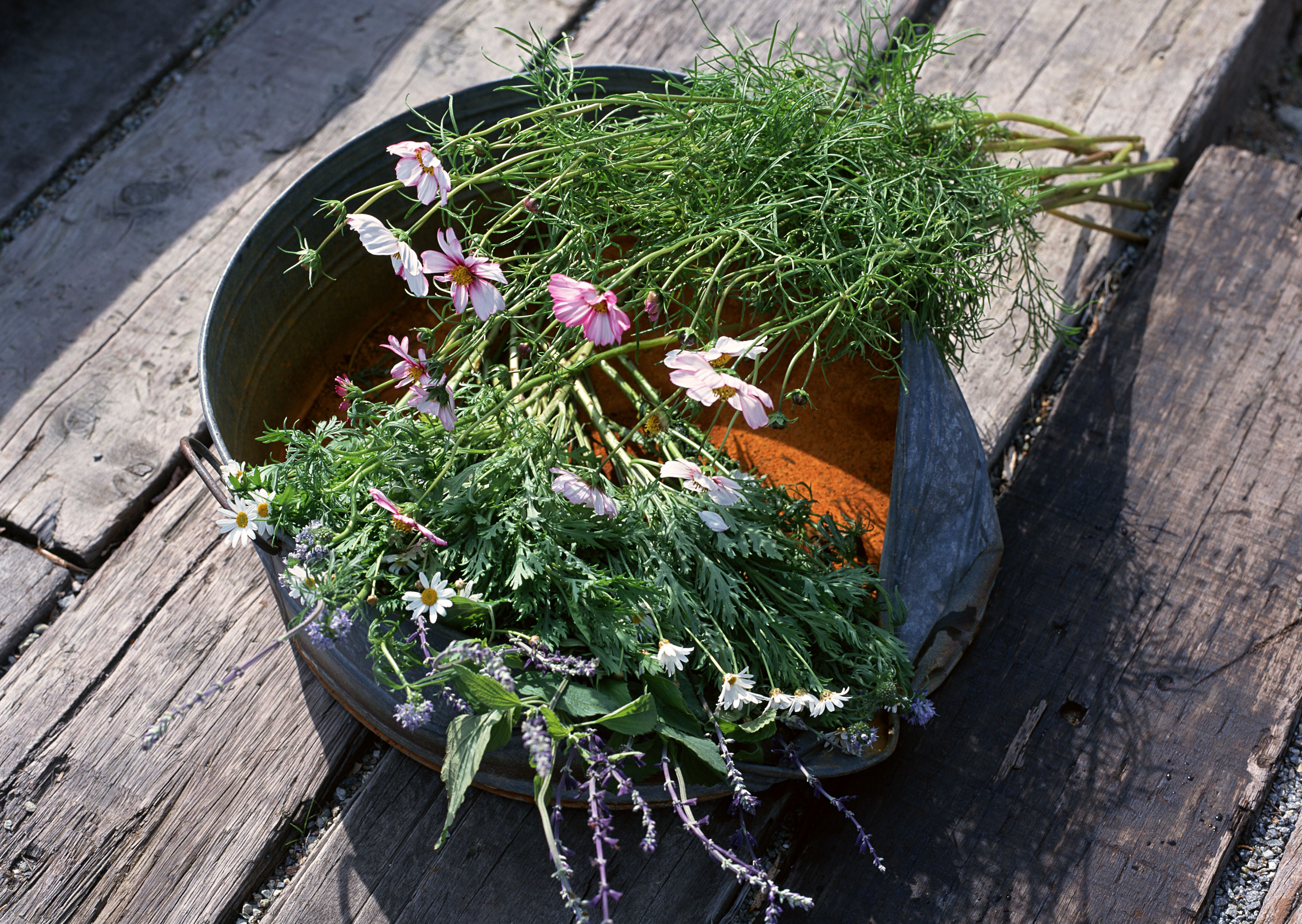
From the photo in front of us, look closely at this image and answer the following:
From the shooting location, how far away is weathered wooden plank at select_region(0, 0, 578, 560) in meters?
1.91

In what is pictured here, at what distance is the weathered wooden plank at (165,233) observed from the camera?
191 cm

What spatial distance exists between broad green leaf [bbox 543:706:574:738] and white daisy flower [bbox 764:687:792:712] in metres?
0.28

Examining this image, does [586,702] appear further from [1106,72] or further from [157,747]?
[1106,72]

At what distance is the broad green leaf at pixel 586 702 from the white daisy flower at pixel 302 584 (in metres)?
0.34

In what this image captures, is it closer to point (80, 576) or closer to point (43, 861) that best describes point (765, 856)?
point (43, 861)

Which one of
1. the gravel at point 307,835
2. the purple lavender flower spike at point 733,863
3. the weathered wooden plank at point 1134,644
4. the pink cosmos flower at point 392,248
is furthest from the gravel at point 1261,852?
the pink cosmos flower at point 392,248

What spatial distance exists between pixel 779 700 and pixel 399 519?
54cm

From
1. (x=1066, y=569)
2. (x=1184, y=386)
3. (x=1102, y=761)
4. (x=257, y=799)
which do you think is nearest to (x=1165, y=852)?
(x=1102, y=761)

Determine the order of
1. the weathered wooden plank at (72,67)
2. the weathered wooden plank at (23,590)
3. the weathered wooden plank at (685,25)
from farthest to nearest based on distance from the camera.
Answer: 1. the weathered wooden plank at (685,25)
2. the weathered wooden plank at (72,67)
3. the weathered wooden plank at (23,590)

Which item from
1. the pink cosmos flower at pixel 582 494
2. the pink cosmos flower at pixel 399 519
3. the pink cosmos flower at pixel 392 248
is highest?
the pink cosmos flower at pixel 392 248

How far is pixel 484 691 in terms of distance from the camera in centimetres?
112

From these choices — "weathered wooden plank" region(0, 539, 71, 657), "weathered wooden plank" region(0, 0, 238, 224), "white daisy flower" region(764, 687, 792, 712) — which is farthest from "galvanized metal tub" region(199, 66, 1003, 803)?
"weathered wooden plank" region(0, 0, 238, 224)

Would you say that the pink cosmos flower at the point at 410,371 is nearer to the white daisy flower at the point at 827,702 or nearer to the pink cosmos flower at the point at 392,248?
the pink cosmos flower at the point at 392,248

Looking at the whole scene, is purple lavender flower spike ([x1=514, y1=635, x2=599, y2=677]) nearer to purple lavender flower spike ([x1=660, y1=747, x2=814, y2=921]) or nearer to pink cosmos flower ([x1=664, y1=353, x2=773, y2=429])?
purple lavender flower spike ([x1=660, y1=747, x2=814, y2=921])
